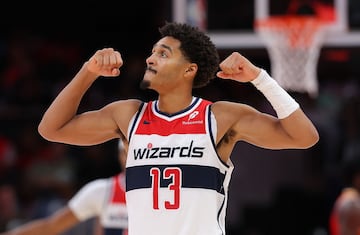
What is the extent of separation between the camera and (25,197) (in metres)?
11.4

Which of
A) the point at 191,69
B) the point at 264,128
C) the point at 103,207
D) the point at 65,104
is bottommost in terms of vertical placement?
the point at 103,207

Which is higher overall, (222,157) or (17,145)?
(222,157)

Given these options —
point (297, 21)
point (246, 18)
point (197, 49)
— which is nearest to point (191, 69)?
point (197, 49)

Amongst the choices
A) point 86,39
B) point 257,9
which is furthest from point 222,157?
point 86,39

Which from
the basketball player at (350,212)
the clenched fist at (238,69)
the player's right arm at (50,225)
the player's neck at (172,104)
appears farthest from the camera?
the basketball player at (350,212)

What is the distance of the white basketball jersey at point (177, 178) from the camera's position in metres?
4.54

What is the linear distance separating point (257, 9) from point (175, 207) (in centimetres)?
501

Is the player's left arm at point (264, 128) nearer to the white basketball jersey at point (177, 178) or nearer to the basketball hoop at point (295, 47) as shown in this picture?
the white basketball jersey at point (177, 178)

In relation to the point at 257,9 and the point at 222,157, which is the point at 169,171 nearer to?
the point at 222,157

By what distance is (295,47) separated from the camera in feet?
28.7

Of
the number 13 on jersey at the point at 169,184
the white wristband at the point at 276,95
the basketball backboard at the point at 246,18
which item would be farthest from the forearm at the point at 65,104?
the basketball backboard at the point at 246,18

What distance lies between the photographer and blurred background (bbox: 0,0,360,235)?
965 centimetres

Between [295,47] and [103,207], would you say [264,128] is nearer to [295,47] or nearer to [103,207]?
[103,207]

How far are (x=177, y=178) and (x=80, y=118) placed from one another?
2.15 ft
